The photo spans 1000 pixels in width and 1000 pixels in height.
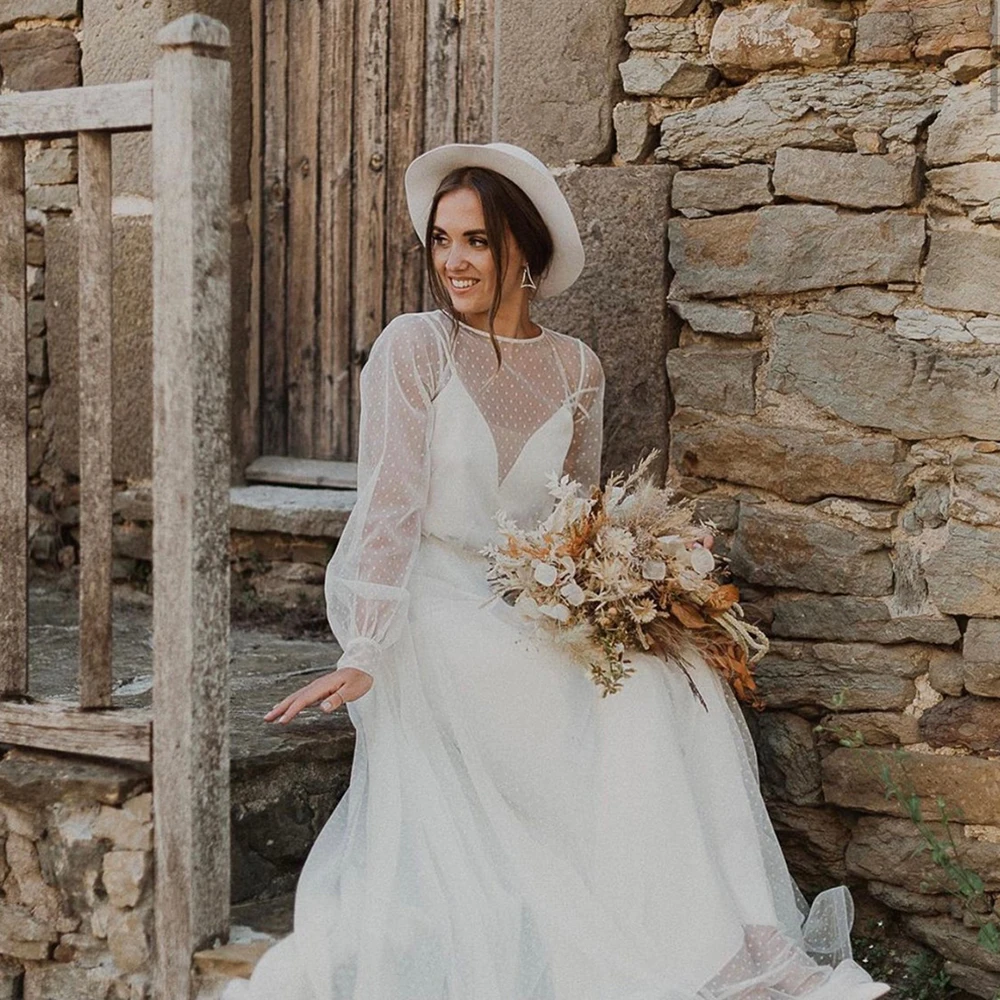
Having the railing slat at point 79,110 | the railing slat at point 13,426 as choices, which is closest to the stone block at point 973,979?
the railing slat at point 13,426

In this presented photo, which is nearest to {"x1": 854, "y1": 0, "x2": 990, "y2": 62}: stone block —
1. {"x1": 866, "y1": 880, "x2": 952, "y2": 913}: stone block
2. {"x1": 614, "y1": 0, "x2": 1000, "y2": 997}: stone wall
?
{"x1": 614, "y1": 0, "x2": 1000, "y2": 997}: stone wall

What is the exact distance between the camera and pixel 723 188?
12.4 ft

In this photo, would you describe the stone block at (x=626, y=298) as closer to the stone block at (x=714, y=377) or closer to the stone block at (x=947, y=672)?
the stone block at (x=714, y=377)

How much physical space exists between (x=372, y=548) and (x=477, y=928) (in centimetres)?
85

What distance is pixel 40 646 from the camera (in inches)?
181

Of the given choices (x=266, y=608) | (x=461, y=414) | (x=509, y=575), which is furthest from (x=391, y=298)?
(x=509, y=575)

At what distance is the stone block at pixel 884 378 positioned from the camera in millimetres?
3467

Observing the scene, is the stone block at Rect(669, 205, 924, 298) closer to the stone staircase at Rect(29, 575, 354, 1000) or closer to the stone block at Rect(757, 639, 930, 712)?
the stone block at Rect(757, 639, 930, 712)

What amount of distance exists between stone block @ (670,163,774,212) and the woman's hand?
57.3 inches

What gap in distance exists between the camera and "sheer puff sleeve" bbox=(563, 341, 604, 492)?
12.5ft

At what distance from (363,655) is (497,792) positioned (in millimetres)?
408

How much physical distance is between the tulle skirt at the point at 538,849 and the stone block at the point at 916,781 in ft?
0.98

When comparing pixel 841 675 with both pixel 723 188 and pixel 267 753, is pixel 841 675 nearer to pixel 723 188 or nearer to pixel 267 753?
pixel 723 188

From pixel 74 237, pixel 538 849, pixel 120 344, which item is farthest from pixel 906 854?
pixel 74 237
